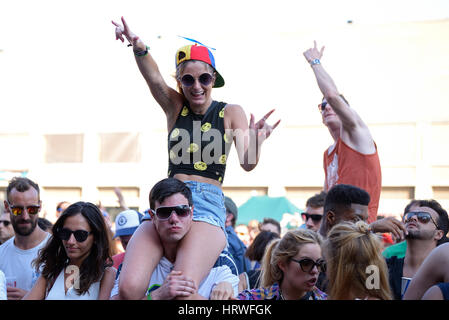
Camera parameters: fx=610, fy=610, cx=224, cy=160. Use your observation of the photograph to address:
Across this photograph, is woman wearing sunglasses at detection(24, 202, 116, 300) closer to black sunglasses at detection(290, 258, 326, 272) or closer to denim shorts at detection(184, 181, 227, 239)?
denim shorts at detection(184, 181, 227, 239)

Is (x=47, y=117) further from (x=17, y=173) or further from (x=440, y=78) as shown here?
(x=440, y=78)

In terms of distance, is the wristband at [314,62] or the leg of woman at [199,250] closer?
the leg of woman at [199,250]

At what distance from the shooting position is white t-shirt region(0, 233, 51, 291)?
5160mm

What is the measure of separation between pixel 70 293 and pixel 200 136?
54.4 inches

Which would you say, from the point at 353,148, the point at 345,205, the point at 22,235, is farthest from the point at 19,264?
the point at 353,148

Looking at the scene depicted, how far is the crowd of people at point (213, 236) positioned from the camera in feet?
11.4

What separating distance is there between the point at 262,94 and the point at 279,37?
11.2 feet

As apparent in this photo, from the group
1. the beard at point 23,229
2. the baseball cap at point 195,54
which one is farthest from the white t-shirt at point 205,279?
the beard at point 23,229

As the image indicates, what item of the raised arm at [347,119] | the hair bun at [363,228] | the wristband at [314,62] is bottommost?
the hair bun at [363,228]

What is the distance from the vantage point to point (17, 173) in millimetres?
29125

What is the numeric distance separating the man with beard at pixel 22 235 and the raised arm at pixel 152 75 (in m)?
1.95

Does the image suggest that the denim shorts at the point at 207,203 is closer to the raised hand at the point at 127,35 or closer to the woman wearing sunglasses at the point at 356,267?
the woman wearing sunglasses at the point at 356,267

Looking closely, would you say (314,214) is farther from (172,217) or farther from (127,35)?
(127,35)

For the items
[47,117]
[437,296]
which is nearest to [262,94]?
[47,117]
